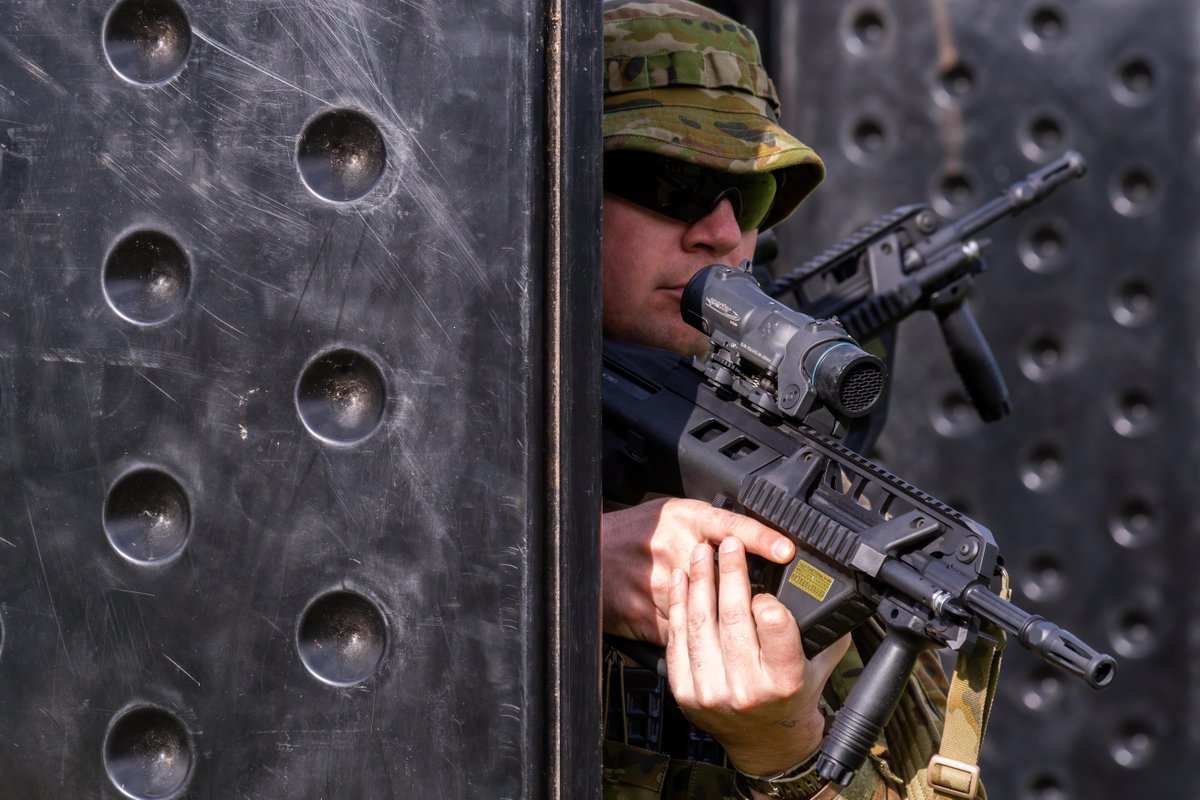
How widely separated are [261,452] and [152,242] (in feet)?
0.45

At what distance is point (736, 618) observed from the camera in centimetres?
110

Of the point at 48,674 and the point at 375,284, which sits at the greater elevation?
the point at 375,284

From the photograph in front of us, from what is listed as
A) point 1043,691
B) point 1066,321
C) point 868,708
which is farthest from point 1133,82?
point 868,708

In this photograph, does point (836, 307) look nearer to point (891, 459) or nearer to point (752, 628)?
point (891, 459)

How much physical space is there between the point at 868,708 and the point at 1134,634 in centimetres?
131

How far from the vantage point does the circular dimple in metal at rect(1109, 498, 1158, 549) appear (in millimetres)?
2213

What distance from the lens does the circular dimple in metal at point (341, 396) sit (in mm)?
771

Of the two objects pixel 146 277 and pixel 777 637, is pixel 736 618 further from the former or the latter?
pixel 146 277

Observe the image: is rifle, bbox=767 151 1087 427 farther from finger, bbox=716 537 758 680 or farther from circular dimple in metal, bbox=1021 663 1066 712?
finger, bbox=716 537 758 680

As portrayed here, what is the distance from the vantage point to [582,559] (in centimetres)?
80

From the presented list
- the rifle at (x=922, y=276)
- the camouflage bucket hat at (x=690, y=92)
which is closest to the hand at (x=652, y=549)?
the camouflage bucket hat at (x=690, y=92)

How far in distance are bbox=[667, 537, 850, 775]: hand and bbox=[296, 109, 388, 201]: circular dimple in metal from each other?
1.59ft

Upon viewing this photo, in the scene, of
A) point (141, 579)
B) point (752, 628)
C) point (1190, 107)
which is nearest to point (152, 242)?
point (141, 579)

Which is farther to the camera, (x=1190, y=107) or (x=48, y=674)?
(x=1190, y=107)
